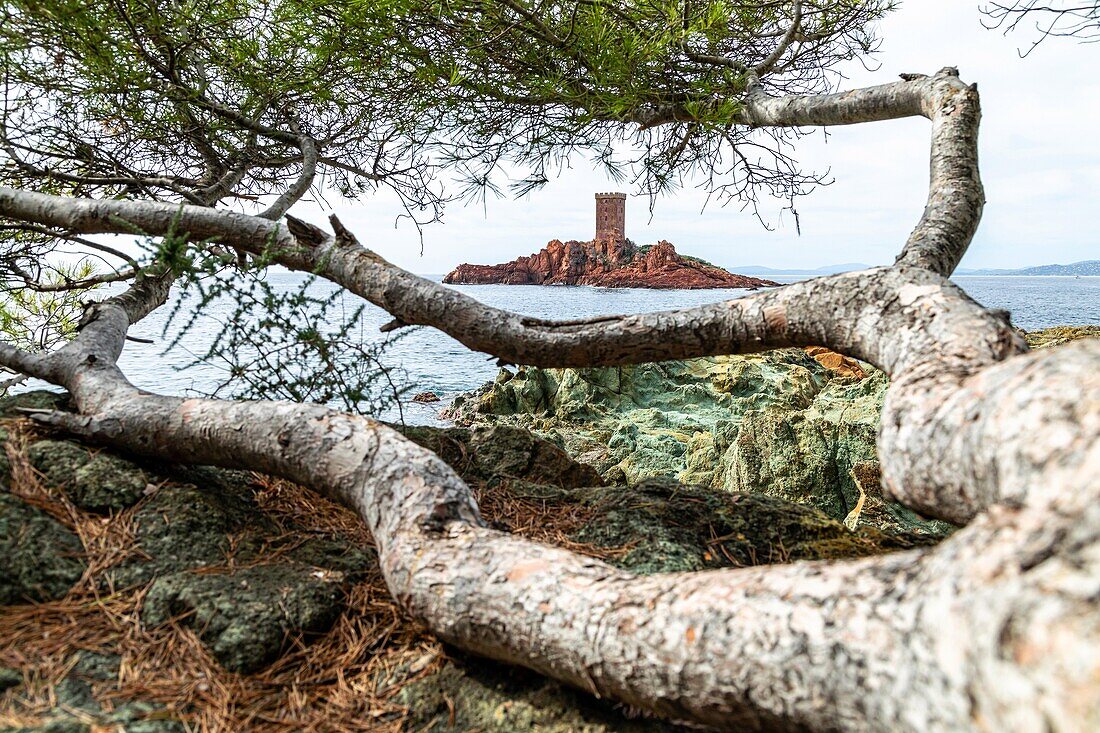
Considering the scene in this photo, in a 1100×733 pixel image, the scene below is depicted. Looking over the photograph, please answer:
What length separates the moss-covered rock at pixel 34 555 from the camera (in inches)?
74.4

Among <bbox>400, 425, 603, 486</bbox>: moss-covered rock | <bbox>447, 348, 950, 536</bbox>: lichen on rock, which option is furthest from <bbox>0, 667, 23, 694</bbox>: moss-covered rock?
<bbox>447, 348, 950, 536</bbox>: lichen on rock

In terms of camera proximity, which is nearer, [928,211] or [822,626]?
[822,626]

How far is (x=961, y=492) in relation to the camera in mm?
1442

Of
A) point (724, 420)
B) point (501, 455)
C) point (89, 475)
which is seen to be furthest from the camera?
point (724, 420)

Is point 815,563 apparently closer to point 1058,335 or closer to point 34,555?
point 34,555

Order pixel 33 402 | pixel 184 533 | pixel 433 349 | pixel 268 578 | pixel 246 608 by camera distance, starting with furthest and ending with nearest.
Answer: pixel 433 349 → pixel 33 402 → pixel 184 533 → pixel 268 578 → pixel 246 608

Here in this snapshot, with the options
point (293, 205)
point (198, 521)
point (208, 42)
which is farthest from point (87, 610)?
point (208, 42)

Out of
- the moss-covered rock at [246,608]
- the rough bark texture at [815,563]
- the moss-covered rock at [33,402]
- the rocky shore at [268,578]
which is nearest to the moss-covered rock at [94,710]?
the rocky shore at [268,578]

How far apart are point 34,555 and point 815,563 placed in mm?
2062

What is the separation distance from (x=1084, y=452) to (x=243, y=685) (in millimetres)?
1832

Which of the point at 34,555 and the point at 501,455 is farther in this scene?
the point at 501,455

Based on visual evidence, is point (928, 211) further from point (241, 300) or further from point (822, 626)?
point (241, 300)

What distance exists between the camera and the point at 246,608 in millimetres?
1860

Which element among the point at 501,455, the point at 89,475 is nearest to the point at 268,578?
the point at 89,475
